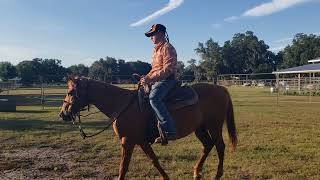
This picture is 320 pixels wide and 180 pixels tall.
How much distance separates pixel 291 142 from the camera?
10.5 meters

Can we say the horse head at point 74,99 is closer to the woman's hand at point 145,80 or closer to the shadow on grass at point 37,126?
the woman's hand at point 145,80

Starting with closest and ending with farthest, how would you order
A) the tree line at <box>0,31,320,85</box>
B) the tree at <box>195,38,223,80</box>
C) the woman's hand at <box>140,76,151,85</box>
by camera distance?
the woman's hand at <box>140,76,151,85</box>
the tree line at <box>0,31,320,85</box>
the tree at <box>195,38,223,80</box>

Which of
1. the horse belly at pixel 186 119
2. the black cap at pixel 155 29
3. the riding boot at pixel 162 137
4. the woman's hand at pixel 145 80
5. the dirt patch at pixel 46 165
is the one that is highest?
the black cap at pixel 155 29

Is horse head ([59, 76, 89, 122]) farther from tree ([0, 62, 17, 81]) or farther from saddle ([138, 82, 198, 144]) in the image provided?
tree ([0, 62, 17, 81])

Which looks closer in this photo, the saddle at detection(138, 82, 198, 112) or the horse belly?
the saddle at detection(138, 82, 198, 112)

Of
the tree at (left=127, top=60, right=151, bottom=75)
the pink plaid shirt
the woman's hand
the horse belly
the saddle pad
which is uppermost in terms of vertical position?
the tree at (left=127, top=60, right=151, bottom=75)

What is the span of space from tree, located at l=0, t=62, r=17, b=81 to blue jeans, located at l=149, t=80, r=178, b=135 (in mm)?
110821

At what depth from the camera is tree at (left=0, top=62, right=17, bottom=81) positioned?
362 feet

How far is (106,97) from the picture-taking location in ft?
20.4

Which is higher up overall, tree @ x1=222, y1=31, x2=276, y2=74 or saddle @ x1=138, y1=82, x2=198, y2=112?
tree @ x1=222, y1=31, x2=276, y2=74

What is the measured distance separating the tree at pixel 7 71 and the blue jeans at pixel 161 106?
364 feet

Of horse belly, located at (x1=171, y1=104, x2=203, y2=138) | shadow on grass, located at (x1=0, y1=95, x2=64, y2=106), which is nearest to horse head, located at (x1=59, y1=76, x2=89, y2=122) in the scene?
horse belly, located at (x1=171, y1=104, x2=203, y2=138)

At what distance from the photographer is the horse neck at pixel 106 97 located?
618 centimetres

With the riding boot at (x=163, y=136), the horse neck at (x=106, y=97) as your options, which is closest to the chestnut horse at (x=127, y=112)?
the horse neck at (x=106, y=97)
